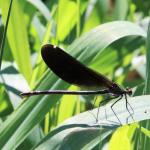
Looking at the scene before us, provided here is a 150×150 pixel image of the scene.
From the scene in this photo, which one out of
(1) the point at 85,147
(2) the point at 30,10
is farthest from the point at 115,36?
(2) the point at 30,10

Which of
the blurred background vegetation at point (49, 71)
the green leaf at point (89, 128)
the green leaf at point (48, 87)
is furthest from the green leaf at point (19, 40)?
the green leaf at point (89, 128)

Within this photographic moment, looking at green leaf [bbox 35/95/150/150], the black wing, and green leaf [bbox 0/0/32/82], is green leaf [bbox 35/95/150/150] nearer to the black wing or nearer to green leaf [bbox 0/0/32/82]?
the black wing

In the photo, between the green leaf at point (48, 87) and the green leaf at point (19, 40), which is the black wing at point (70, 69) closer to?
the green leaf at point (48, 87)

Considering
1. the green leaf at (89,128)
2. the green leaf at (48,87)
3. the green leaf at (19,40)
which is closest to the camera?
the green leaf at (89,128)

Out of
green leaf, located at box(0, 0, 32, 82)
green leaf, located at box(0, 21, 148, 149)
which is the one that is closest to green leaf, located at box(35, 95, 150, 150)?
green leaf, located at box(0, 21, 148, 149)

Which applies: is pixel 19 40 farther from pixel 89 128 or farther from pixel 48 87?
pixel 89 128

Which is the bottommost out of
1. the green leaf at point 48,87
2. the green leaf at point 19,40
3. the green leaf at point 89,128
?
the green leaf at point 89,128

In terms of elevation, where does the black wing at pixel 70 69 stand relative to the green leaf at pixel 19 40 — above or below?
below

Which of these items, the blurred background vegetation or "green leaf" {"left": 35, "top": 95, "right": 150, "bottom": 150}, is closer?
"green leaf" {"left": 35, "top": 95, "right": 150, "bottom": 150}
